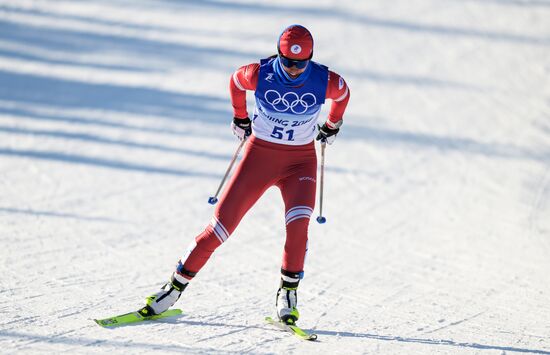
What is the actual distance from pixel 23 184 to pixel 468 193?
562 centimetres

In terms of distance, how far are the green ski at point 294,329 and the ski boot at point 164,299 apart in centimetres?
70

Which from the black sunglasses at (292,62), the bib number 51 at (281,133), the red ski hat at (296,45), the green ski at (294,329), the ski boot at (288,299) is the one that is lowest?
the green ski at (294,329)

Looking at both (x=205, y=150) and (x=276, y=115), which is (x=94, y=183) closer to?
(x=205, y=150)

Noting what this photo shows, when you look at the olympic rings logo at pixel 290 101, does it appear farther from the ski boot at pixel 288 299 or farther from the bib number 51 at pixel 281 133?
the ski boot at pixel 288 299

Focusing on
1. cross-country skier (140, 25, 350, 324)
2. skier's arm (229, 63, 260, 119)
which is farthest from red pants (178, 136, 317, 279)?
skier's arm (229, 63, 260, 119)

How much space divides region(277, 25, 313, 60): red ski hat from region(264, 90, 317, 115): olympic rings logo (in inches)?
11.5

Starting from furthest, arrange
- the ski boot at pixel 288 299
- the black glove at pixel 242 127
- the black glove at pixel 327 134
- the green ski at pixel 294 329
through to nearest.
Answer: the black glove at pixel 327 134, the black glove at pixel 242 127, the ski boot at pixel 288 299, the green ski at pixel 294 329

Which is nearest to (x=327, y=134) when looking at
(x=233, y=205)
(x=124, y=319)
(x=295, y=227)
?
(x=295, y=227)

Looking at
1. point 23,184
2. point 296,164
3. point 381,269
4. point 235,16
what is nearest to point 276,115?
point 296,164

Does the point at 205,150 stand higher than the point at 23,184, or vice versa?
the point at 205,150

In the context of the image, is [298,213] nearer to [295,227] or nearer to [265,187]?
[295,227]

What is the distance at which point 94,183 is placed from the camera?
9.41 metres

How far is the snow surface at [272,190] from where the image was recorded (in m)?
5.68

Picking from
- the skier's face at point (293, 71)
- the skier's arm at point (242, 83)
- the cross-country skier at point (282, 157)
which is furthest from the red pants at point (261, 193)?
the skier's face at point (293, 71)
